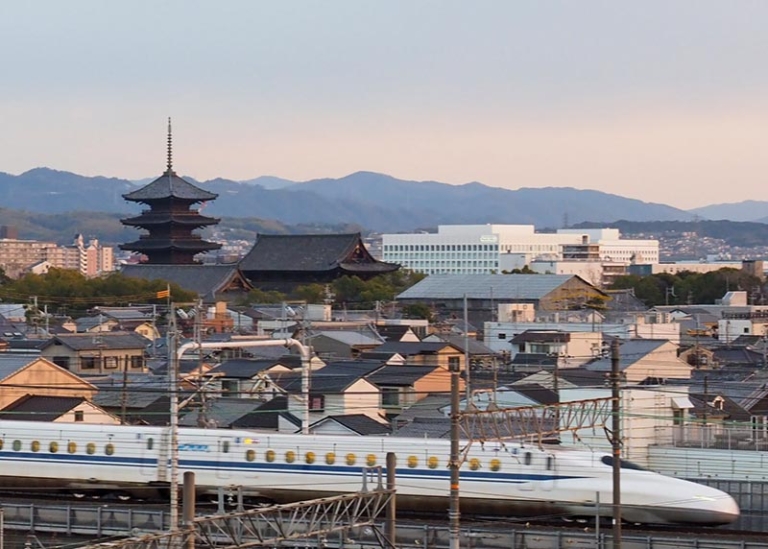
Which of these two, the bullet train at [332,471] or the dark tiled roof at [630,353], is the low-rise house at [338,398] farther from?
the dark tiled roof at [630,353]

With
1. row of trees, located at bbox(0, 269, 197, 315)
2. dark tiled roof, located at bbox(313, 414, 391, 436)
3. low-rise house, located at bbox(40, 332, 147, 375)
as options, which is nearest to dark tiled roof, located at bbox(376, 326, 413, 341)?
low-rise house, located at bbox(40, 332, 147, 375)

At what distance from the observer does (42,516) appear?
18578 mm

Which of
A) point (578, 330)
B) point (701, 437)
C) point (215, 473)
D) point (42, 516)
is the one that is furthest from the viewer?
A: point (578, 330)

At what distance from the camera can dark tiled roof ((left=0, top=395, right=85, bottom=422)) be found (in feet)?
84.9

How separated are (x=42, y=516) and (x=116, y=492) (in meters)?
2.97

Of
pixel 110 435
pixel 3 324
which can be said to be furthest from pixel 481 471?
pixel 3 324

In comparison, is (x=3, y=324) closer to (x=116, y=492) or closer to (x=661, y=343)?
(x=661, y=343)

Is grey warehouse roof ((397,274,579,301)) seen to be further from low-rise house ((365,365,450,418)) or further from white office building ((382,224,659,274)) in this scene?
white office building ((382,224,659,274))

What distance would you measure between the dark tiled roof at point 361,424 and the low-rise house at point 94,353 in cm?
1238

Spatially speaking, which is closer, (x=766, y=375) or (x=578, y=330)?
(x=766, y=375)

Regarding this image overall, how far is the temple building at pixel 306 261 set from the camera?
7575cm

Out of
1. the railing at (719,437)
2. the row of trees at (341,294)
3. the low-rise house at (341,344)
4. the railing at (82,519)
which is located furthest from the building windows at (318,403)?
the row of trees at (341,294)

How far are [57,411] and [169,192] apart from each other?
5578cm

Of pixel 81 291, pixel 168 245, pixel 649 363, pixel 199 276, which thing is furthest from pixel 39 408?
pixel 168 245
